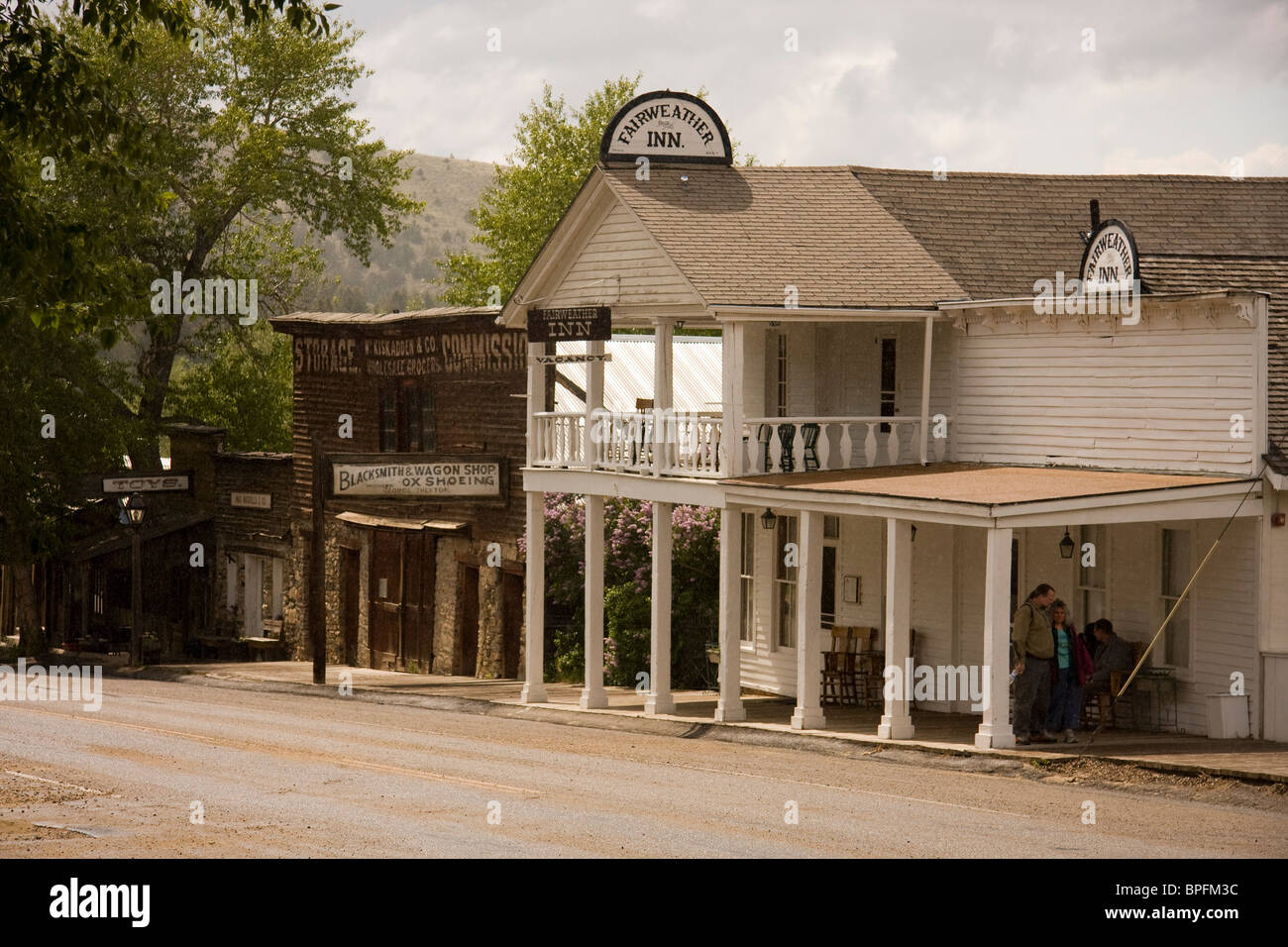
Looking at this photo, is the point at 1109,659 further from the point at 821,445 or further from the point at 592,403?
the point at 592,403

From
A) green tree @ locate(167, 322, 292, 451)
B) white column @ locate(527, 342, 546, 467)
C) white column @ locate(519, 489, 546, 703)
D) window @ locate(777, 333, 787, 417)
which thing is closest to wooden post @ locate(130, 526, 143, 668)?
white column @ locate(519, 489, 546, 703)

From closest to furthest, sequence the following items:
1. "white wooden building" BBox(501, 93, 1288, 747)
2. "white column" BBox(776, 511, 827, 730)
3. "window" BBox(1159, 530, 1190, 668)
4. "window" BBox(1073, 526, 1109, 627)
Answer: "white wooden building" BBox(501, 93, 1288, 747), "window" BBox(1159, 530, 1190, 668), "window" BBox(1073, 526, 1109, 627), "white column" BBox(776, 511, 827, 730)

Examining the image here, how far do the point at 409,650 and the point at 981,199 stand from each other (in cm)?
1414

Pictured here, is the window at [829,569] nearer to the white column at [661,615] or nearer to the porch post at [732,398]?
the white column at [661,615]

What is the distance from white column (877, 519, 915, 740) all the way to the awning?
542 inches

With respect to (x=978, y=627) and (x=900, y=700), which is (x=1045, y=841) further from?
(x=978, y=627)

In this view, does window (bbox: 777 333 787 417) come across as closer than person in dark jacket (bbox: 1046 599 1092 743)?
No

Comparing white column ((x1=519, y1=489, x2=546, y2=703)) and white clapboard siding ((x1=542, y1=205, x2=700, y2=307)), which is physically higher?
white clapboard siding ((x1=542, y1=205, x2=700, y2=307))

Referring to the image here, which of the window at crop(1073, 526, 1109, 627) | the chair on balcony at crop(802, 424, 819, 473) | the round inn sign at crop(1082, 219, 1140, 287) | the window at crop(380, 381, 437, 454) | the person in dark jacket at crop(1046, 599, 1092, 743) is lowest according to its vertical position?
the person in dark jacket at crop(1046, 599, 1092, 743)

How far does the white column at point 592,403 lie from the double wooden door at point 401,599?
8447 millimetres

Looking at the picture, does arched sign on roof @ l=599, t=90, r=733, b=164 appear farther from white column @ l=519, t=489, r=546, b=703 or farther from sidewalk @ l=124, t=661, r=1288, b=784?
sidewalk @ l=124, t=661, r=1288, b=784

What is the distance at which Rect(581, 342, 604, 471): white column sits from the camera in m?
25.3


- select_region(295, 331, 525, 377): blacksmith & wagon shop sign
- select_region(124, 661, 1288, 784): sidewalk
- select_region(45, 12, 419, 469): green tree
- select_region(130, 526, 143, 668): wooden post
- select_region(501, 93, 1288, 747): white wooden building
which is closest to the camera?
select_region(124, 661, 1288, 784): sidewalk

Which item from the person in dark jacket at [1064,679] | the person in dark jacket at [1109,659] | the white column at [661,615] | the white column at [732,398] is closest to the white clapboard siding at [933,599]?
the white column at [732,398]
